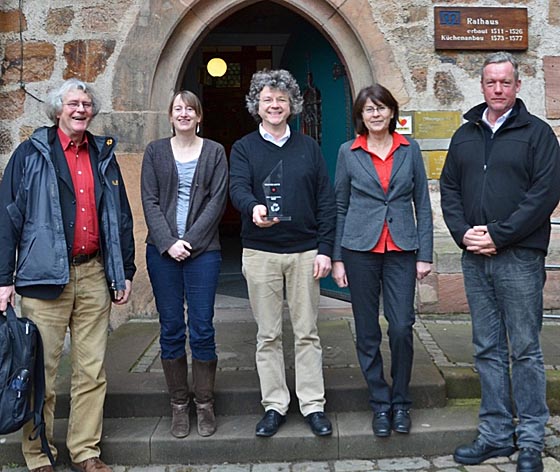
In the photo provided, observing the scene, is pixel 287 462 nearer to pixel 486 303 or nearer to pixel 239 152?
pixel 486 303

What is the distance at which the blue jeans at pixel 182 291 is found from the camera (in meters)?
3.32

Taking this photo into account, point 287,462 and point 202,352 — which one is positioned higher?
point 202,352

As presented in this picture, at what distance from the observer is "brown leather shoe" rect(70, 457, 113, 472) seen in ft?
10.6

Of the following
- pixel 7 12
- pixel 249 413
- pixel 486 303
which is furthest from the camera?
pixel 7 12

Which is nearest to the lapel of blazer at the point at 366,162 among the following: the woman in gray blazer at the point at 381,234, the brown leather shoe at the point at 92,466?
the woman in gray blazer at the point at 381,234

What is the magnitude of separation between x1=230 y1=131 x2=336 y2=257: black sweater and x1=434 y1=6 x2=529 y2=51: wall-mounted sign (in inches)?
93.8

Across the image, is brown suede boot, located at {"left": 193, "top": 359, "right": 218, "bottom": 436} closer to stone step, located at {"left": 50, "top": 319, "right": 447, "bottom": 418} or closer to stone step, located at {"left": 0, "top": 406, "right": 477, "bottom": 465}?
stone step, located at {"left": 0, "top": 406, "right": 477, "bottom": 465}

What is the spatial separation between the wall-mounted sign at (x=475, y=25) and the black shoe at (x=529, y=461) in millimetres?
3172

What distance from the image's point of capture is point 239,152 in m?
3.35

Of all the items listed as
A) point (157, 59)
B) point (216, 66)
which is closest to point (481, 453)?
point (157, 59)

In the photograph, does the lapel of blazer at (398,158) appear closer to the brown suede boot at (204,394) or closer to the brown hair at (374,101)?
the brown hair at (374,101)

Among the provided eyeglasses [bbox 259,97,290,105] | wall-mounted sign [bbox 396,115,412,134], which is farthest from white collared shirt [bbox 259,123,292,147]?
wall-mounted sign [bbox 396,115,412,134]

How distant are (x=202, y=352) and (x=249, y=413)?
1.79ft

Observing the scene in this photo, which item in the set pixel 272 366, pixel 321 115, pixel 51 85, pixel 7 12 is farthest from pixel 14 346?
pixel 321 115
